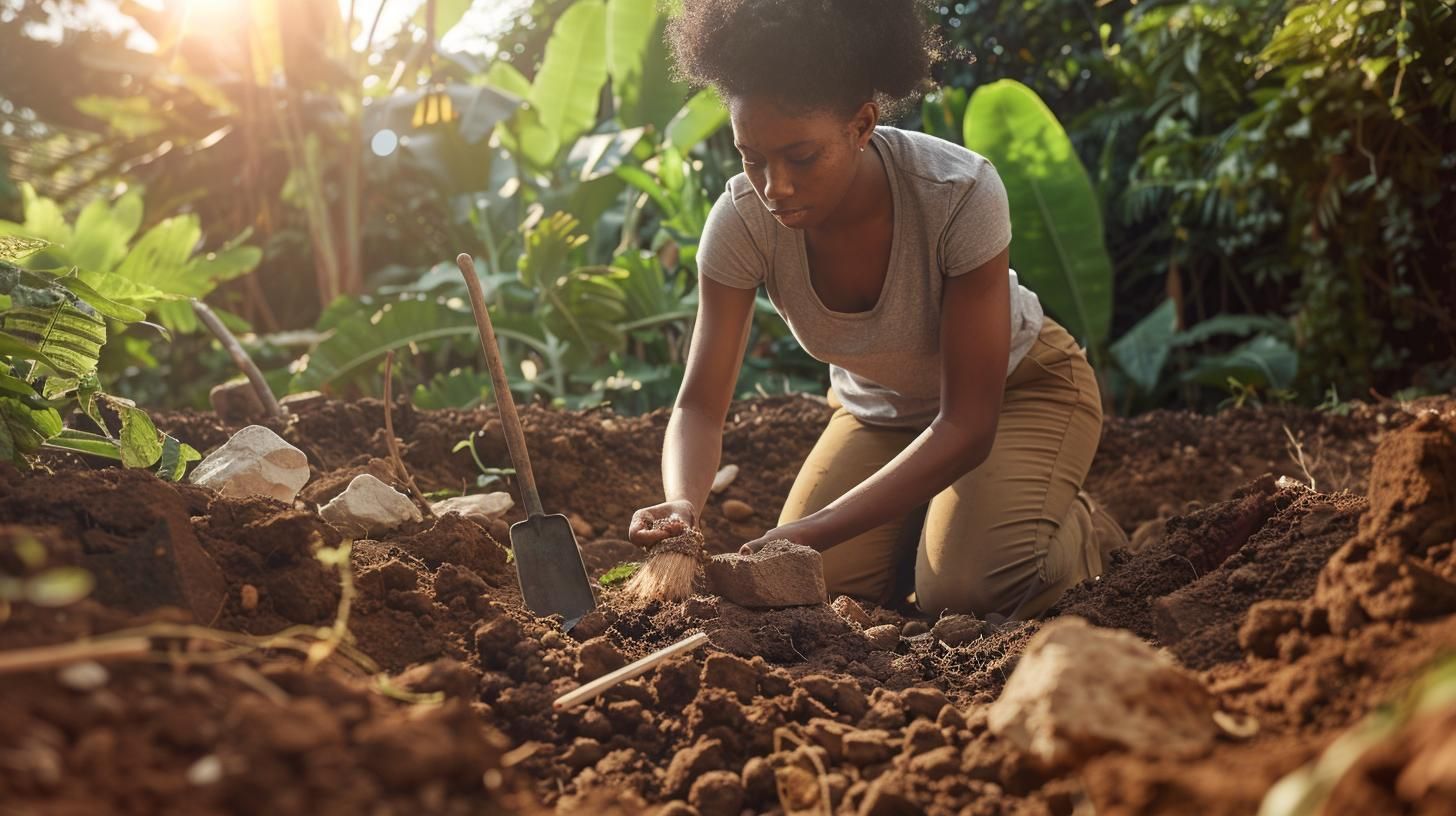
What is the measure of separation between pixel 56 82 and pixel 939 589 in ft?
32.1

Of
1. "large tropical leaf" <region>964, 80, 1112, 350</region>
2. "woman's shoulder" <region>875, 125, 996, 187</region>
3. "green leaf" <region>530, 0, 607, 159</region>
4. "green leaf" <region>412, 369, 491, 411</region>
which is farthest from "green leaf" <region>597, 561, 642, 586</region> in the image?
"green leaf" <region>530, 0, 607, 159</region>

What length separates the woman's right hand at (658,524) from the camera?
229 cm

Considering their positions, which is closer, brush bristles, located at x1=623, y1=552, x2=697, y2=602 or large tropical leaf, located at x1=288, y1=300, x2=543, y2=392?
brush bristles, located at x1=623, y1=552, x2=697, y2=602

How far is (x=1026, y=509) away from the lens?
120 inches

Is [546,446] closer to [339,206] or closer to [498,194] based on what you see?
[498,194]

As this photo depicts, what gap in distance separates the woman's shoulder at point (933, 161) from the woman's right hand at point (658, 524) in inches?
35.6

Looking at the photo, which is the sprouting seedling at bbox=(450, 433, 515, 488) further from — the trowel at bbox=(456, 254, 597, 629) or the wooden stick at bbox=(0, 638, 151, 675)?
the wooden stick at bbox=(0, 638, 151, 675)

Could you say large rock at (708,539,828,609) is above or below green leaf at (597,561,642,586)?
above

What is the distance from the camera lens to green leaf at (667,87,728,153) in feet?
19.1

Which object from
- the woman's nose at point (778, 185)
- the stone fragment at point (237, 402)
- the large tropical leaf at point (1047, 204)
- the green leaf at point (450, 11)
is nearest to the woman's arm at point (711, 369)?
the woman's nose at point (778, 185)

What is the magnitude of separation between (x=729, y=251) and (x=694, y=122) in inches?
130

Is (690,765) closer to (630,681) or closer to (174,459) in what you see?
(630,681)

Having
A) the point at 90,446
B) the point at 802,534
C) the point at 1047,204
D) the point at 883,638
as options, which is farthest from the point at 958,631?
the point at 1047,204

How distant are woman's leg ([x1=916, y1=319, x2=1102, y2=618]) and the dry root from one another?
2.95 feet
